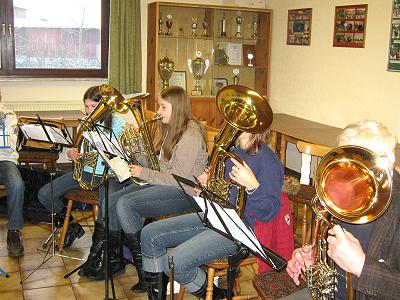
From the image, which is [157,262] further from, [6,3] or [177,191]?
[6,3]

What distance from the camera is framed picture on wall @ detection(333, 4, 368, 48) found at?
417 centimetres

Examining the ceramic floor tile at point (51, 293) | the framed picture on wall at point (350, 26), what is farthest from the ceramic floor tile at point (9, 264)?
the framed picture on wall at point (350, 26)

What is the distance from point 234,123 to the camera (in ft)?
6.98

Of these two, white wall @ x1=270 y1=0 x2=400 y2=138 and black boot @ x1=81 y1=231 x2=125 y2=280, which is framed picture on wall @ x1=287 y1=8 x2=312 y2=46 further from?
black boot @ x1=81 y1=231 x2=125 y2=280

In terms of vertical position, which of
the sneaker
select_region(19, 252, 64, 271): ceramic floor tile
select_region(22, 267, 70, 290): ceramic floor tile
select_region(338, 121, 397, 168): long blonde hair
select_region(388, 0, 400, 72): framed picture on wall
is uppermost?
select_region(388, 0, 400, 72): framed picture on wall

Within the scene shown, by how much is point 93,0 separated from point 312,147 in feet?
10.5

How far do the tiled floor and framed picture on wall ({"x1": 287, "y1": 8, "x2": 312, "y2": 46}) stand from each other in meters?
→ 2.72

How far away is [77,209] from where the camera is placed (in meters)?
3.71

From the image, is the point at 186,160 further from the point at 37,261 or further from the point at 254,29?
the point at 254,29

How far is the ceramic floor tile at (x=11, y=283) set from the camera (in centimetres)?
270

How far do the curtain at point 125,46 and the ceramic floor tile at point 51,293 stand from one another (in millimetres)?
2782

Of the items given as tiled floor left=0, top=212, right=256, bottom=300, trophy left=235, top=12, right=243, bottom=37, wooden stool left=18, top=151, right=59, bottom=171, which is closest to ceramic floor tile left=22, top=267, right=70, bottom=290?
tiled floor left=0, top=212, right=256, bottom=300

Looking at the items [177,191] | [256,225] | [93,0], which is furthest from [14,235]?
[93,0]

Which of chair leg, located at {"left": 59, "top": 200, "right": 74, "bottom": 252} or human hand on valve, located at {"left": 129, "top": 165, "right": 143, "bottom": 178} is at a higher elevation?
human hand on valve, located at {"left": 129, "top": 165, "right": 143, "bottom": 178}
